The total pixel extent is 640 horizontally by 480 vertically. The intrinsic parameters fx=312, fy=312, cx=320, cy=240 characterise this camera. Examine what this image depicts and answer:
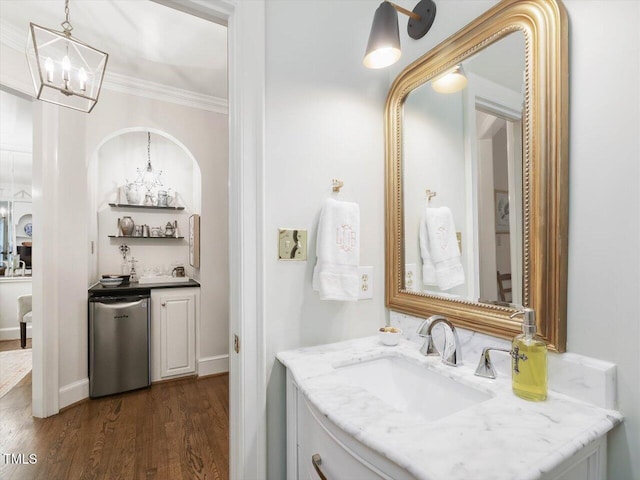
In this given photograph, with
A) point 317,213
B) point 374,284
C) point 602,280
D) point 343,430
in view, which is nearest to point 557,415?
point 602,280

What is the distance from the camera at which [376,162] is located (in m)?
1.35

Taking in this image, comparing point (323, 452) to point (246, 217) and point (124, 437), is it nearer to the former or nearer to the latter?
point (246, 217)

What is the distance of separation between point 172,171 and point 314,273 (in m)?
3.29

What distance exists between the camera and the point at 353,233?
3.91 feet

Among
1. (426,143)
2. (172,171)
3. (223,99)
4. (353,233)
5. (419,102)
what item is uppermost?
(223,99)

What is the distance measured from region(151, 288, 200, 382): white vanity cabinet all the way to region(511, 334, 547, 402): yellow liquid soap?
2799 mm

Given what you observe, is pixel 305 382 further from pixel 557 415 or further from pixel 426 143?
pixel 426 143

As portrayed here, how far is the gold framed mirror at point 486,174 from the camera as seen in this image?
80 centimetres

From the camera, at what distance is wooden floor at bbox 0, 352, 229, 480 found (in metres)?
1.71

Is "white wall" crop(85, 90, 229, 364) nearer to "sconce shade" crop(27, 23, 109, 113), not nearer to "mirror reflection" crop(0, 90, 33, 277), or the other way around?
"sconce shade" crop(27, 23, 109, 113)

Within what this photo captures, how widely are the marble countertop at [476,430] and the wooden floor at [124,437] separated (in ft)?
4.75

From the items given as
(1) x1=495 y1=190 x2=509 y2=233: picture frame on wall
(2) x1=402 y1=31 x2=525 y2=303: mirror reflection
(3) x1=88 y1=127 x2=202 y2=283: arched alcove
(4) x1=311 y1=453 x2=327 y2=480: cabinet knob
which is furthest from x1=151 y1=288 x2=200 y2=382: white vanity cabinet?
(1) x1=495 y1=190 x2=509 y2=233: picture frame on wall

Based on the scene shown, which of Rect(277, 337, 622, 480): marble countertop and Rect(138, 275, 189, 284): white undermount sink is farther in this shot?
Rect(138, 275, 189, 284): white undermount sink

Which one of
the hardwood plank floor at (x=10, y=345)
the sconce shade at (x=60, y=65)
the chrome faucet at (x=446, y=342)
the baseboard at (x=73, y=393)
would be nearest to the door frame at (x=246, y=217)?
the chrome faucet at (x=446, y=342)
